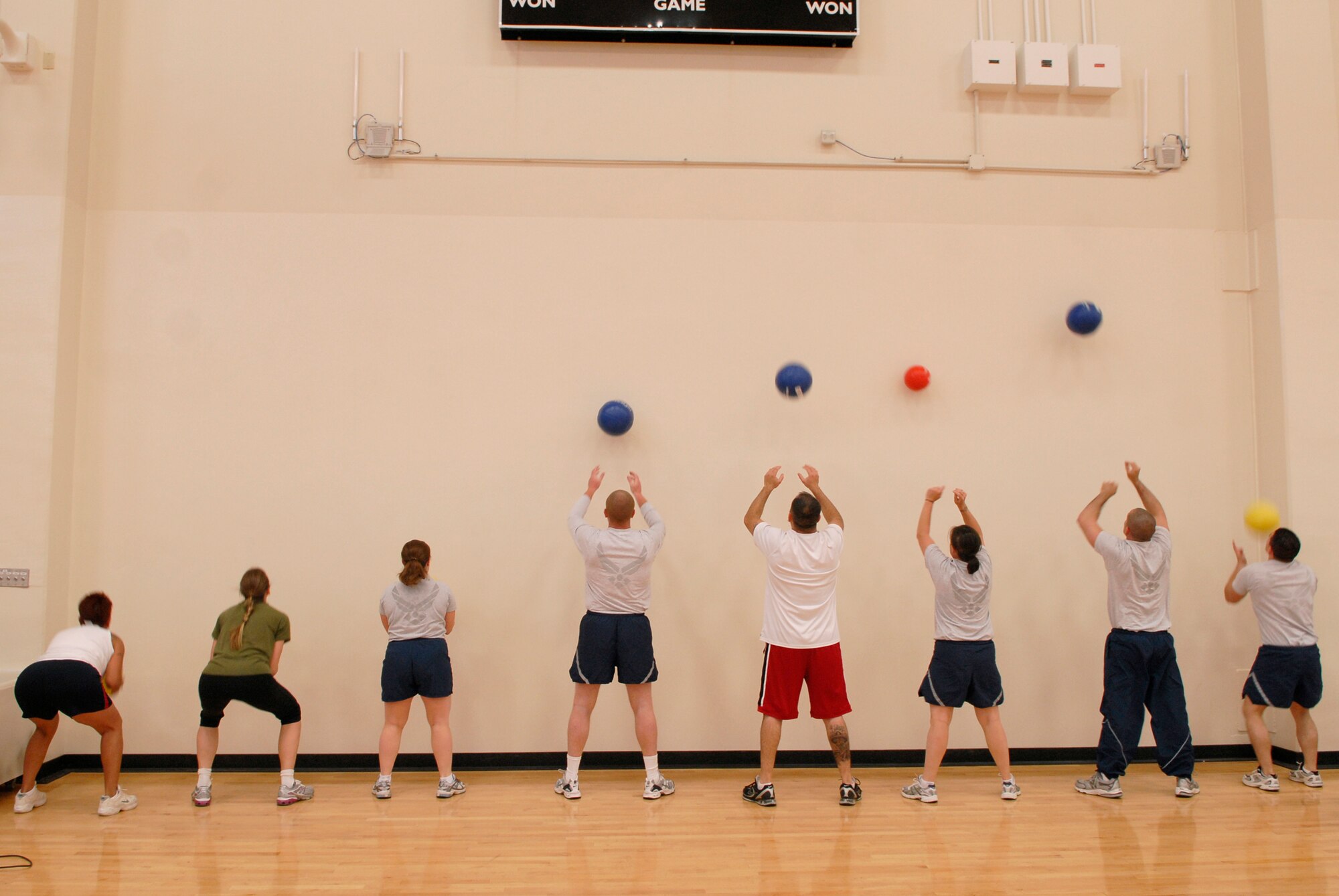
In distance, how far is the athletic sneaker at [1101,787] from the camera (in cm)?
447

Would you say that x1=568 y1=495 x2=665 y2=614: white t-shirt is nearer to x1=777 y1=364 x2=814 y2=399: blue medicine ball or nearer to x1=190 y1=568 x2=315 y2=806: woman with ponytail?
x1=777 y1=364 x2=814 y2=399: blue medicine ball

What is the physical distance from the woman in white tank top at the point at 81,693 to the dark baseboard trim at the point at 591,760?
0.59 m

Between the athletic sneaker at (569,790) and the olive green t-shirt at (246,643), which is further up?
the olive green t-shirt at (246,643)

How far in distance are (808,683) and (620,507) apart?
132 centimetres

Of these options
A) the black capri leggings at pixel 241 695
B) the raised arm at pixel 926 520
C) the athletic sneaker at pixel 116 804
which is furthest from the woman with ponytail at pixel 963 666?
the athletic sneaker at pixel 116 804

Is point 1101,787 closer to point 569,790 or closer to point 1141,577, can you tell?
point 1141,577

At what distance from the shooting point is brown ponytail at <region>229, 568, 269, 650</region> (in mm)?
4328

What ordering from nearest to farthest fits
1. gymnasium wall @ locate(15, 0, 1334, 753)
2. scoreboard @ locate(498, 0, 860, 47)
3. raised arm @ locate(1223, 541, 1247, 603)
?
1. raised arm @ locate(1223, 541, 1247, 603)
2. gymnasium wall @ locate(15, 0, 1334, 753)
3. scoreboard @ locate(498, 0, 860, 47)

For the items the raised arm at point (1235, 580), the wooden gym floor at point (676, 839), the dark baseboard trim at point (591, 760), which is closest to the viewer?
the wooden gym floor at point (676, 839)

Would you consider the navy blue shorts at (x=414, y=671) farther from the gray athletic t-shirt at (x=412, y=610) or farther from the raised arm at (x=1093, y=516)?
the raised arm at (x=1093, y=516)

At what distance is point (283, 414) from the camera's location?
5.09 metres

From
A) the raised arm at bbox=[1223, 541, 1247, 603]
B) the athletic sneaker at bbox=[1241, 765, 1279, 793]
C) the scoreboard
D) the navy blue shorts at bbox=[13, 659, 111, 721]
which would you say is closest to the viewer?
the navy blue shorts at bbox=[13, 659, 111, 721]

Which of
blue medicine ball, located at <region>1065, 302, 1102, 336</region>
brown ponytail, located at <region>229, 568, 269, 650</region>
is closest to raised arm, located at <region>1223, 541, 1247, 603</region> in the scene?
blue medicine ball, located at <region>1065, 302, 1102, 336</region>

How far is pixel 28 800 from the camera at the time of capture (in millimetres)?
4203
